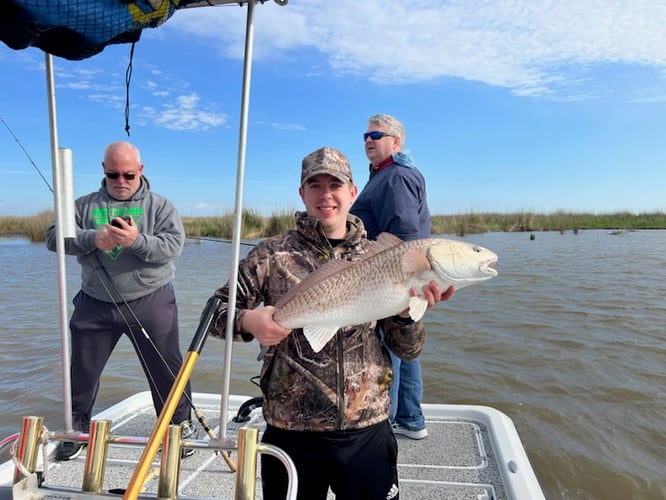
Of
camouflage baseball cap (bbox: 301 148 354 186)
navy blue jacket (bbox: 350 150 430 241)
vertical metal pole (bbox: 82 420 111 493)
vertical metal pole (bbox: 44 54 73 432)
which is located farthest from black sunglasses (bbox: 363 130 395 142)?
vertical metal pole (bbox: 82 420 111 493)

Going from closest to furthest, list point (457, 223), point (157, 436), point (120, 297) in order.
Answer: point (157, 436) → point (120, 297) → point (457, 223)

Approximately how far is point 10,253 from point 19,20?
26.1 m

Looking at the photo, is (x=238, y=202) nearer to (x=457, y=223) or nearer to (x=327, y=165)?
(x=327, y=165)

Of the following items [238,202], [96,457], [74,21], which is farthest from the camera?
[238,202]

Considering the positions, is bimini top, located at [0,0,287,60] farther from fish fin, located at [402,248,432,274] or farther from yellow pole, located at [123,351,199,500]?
fish fin, located at [402,248,432,274]

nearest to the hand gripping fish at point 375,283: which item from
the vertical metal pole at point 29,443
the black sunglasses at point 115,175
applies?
the vertical metal pole at point 29,443

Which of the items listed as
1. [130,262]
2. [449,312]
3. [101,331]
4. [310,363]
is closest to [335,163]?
[310,363]

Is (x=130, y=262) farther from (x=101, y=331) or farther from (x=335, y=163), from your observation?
(x=335, y=163)

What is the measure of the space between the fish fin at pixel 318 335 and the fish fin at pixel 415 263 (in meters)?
0.45

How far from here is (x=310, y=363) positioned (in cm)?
209

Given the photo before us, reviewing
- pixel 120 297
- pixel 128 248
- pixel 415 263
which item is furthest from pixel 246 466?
pixel 128 248

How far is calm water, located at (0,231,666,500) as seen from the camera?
15.1 ft

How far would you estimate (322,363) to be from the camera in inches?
82.1

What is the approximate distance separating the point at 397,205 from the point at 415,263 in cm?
149
